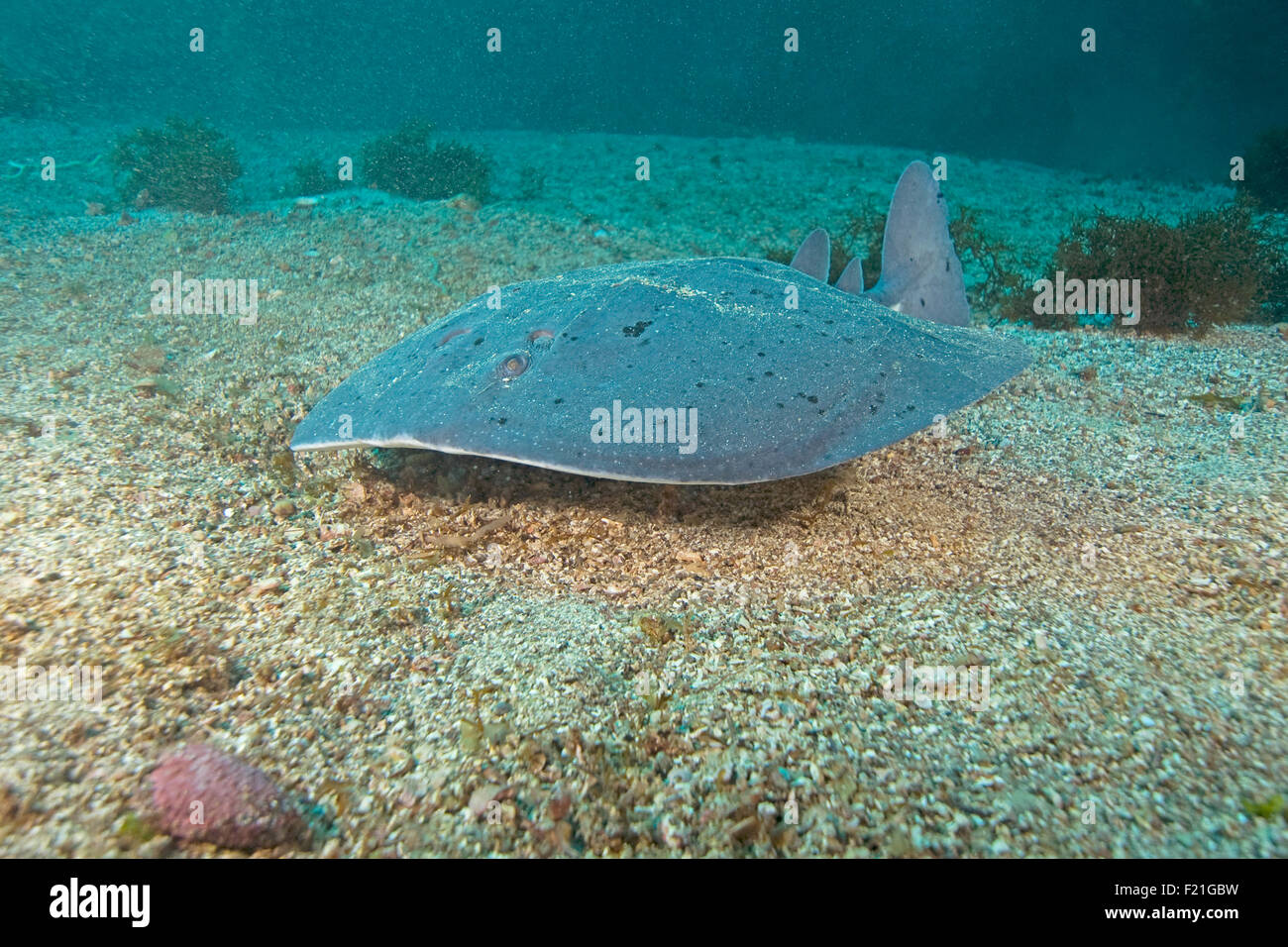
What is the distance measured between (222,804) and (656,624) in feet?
5.26

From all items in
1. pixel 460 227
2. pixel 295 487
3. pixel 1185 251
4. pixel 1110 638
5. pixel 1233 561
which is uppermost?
pixel 460 227

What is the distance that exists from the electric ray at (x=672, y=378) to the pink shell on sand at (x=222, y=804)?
4.56 ft

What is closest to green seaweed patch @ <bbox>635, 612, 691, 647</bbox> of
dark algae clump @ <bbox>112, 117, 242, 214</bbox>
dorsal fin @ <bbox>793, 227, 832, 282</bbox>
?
dorsal fin @ <bbox>793, 227, 832, 282</bbox>

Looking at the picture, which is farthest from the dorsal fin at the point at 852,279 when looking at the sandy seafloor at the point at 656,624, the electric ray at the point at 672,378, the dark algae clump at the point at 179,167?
the dark algae clump at the point at 179,167

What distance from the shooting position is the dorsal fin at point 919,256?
4641 mm

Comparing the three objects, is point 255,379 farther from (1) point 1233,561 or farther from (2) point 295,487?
(1) point 1233,561

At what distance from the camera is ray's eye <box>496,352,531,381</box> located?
2.91 metres

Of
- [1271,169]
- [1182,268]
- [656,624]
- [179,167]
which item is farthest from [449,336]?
[1271,169]

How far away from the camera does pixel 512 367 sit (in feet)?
9.70

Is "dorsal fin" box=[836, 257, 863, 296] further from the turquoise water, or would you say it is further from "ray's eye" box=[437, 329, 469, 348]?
"ray's eye" box=[437, 329, 469, 348]

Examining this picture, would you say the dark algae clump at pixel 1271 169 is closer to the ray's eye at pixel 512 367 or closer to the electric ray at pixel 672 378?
the electric ray at pixel 672 378

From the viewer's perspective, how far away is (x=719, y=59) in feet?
137
